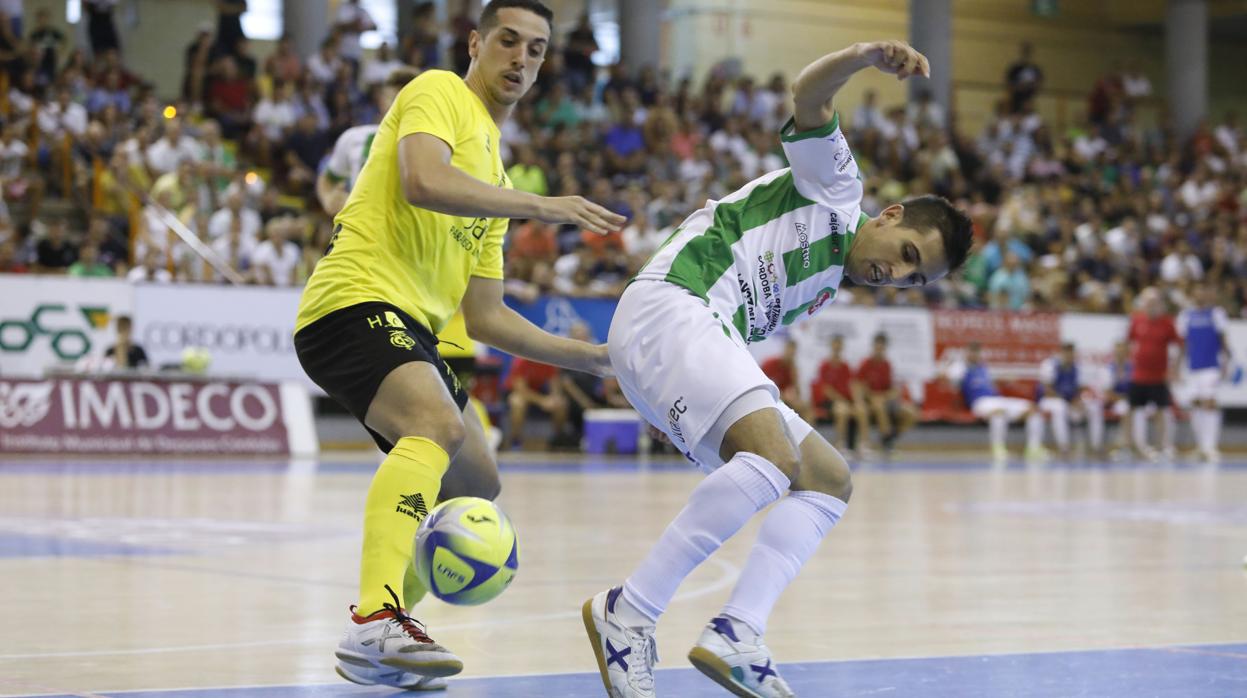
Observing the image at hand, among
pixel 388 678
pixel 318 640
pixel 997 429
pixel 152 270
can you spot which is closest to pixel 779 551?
pixel 388 678

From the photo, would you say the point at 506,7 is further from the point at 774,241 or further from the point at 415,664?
the point at 415,664

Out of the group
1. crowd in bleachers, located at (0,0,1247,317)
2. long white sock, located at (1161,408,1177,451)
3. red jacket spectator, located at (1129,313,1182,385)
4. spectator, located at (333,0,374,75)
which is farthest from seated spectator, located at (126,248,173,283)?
long white sock, located at (1161,408,1177,451)

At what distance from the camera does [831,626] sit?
6.17 meters

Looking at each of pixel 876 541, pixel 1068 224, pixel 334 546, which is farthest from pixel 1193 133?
pixel 334 546

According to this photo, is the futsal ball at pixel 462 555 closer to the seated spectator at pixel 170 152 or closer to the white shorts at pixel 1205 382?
the seated spectator at pixel 170 152

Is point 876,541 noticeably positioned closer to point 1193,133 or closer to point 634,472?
point 634,472

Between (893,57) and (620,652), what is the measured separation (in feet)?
5.67

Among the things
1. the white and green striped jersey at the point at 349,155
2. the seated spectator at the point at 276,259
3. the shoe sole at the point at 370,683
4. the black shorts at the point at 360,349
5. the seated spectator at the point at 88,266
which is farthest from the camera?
the seated spectator at the point at 276,259

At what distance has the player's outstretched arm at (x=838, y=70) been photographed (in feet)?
14.3

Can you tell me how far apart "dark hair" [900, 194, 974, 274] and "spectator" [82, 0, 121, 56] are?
19334mm

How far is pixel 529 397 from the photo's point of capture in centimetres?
2038

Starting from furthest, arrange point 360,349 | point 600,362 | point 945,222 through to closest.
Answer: point 600,362, point 360,349, point 945,222

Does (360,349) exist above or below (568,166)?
below

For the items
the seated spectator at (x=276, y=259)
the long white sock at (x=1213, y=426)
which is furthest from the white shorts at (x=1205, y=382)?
the seated spectator at (x=276, y=259)
